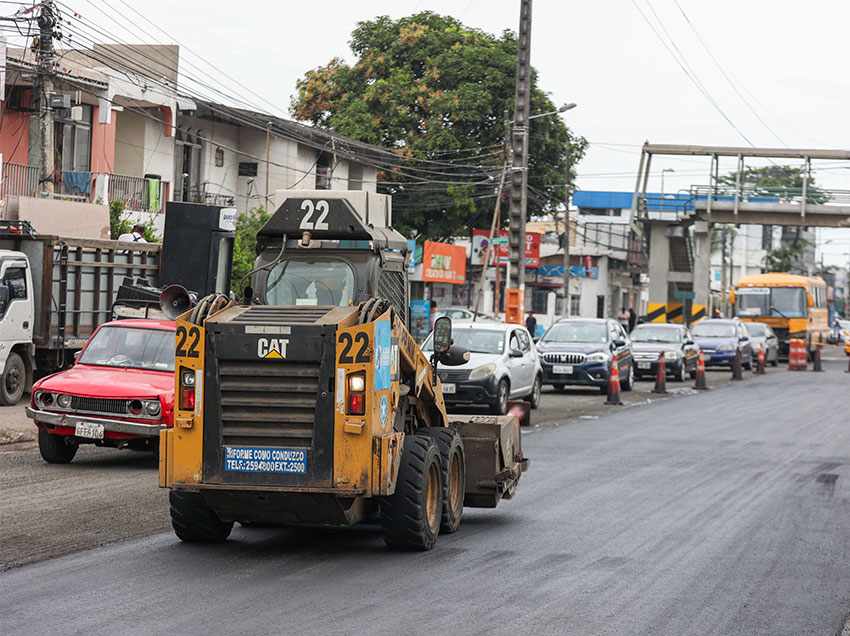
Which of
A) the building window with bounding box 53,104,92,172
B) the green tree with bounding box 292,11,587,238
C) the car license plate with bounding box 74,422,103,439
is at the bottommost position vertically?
the car license plate with bounding box 74,422,103,439

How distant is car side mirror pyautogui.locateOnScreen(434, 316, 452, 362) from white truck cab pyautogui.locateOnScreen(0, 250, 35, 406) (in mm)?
12614

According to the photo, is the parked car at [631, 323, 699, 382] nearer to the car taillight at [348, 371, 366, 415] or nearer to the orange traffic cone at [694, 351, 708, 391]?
the orange traffic cone at [694, 351, 708, 391]

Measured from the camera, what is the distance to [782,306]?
184 feet

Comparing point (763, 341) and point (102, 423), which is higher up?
point (763, 341)

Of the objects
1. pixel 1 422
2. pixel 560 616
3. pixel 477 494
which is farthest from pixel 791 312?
pixel 560 616

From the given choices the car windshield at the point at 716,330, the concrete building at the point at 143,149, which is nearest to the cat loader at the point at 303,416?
the concrete building at the point at 143,149

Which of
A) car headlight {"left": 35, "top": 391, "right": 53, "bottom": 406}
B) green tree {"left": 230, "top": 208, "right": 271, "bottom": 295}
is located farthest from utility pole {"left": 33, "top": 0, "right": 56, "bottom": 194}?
car headlight {"left": 35, "top": 391, "right": 53, "bottom": 406}

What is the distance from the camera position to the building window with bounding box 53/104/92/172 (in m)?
35.8

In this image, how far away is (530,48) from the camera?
109 ft

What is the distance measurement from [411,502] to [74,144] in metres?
28.7

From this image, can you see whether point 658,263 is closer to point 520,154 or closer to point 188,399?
point 520,154

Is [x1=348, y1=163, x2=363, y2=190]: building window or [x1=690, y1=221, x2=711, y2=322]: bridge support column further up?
[x1=348, y1=163, x2=363, y2=190]: building window

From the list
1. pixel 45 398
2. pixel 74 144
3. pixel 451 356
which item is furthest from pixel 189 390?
pixel 74 144

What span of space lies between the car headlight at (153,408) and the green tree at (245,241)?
15219 mm
